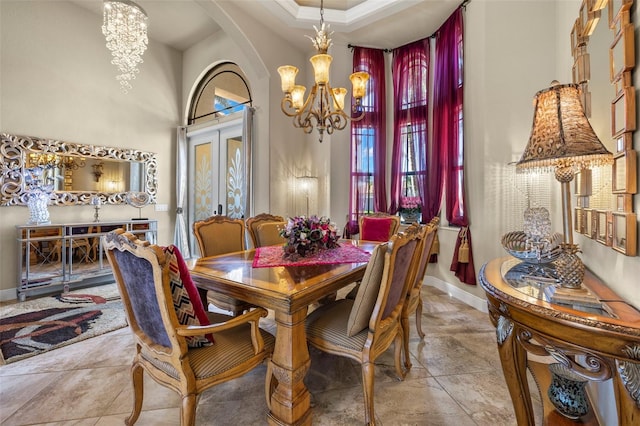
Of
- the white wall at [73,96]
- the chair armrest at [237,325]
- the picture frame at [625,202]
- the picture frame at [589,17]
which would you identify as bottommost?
the chair armrest at [237,325]

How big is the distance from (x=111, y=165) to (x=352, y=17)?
425 cm

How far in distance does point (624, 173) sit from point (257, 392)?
7.11ft

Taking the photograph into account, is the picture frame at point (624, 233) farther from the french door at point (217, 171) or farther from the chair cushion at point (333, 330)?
the french door at point (217, 171)

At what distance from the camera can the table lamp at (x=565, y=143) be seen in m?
1.04

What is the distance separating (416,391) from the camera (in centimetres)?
175

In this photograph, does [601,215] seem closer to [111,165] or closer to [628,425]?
[628,425]

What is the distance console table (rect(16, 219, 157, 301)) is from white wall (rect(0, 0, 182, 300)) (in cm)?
28

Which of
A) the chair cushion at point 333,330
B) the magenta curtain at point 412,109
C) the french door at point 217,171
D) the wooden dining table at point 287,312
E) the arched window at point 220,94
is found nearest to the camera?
the wooden dining table at point 287,312

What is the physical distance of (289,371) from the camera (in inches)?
53.6

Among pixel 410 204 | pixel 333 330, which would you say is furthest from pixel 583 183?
pixel 410 204

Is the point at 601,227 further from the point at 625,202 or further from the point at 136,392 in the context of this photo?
the point at 136,392

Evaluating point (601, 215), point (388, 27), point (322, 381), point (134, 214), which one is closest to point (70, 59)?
point (134, 214)

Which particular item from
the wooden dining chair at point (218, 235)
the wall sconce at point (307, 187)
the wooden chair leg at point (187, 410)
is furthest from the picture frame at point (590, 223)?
the wall sconce at point (307, 187)

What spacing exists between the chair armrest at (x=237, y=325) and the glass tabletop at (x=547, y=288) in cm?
114
